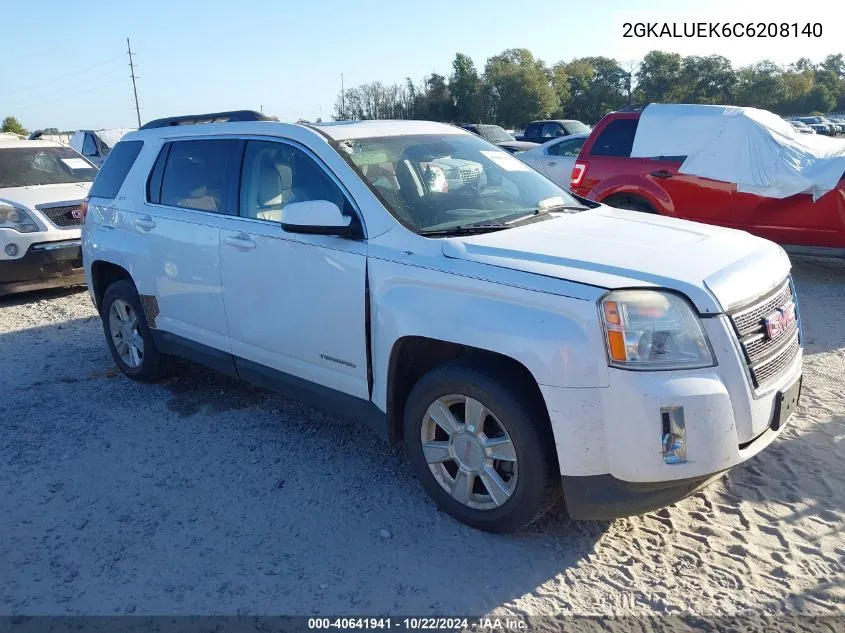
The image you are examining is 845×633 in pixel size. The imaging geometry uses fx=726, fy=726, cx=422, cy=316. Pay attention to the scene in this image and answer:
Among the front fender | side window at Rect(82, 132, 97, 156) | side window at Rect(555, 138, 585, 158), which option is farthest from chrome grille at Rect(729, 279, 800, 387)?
side window at Rect(82, 132, 97, 156)

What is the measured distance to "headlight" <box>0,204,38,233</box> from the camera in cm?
795

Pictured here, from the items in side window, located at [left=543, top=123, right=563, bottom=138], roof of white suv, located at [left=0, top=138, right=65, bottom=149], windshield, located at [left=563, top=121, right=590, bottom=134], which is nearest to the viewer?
roof of white suv, located at [left=0, top=138, right=65, bottom=149]

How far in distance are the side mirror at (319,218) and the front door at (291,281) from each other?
11 centimetres

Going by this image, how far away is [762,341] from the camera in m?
3.03

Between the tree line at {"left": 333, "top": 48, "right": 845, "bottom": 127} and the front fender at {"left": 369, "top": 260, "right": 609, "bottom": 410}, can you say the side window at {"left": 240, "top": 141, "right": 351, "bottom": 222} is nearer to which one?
the front fender at {"left": 369, "top": 260, "right": 609, "bottom": 410}

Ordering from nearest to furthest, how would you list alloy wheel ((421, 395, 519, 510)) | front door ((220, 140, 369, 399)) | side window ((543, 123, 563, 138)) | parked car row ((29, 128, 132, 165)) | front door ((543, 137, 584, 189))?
alloy wheel ((421, 395, 519, 510)) < front door ((220, 140, 369, 399)) < front door ((543, 137, 584, 189)) < parked car row ((29, 128, 132, 165)) < side window ((543, 123, 563, 138))

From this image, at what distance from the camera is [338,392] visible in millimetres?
3840

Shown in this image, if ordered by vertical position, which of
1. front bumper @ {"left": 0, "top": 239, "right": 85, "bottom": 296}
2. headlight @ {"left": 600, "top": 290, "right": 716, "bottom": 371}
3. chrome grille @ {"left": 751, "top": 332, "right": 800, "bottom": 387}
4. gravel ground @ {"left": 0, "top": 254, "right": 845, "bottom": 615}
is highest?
headlight @ {"left": 600, "top": 290, "right": 716, "bottom": 371}

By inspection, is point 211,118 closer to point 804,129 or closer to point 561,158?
point 561,158

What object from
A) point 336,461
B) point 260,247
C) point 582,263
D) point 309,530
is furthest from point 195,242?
point 582,263

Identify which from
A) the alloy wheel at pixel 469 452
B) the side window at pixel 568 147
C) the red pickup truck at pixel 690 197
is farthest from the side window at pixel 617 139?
the alloy wheel at pixel 469 452

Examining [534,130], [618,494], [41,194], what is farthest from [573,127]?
[618,494]

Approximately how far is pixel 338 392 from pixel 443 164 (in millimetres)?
1438

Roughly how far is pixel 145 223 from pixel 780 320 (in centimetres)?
397
